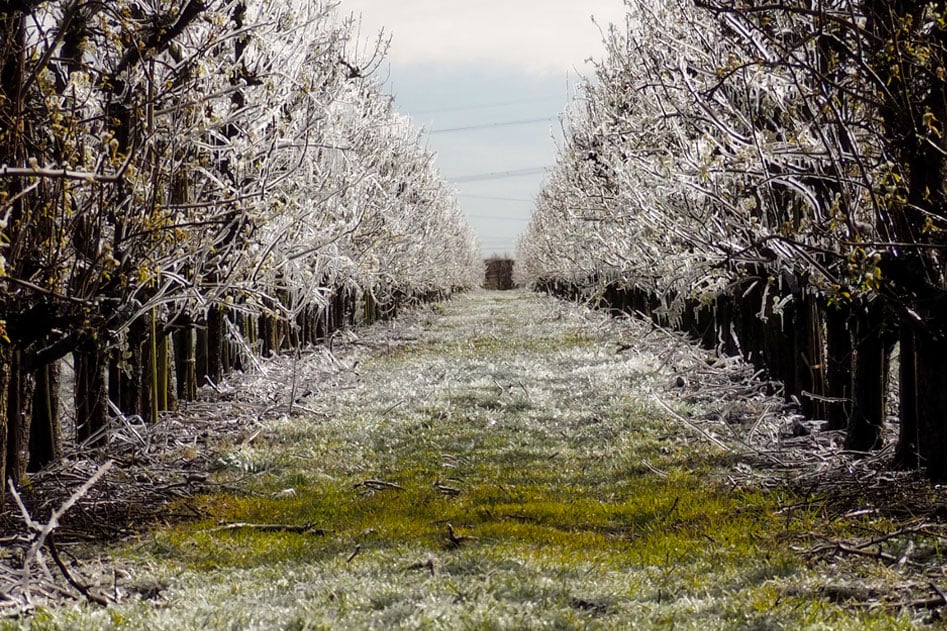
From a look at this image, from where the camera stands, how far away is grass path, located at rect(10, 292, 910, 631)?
21.7 ft

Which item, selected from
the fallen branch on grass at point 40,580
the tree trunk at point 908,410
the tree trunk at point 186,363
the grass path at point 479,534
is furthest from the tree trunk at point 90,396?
the tree trunk at point 908,410

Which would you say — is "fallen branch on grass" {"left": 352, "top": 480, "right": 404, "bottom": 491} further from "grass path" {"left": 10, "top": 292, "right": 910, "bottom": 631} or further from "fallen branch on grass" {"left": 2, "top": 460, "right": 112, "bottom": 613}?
"fallen branch on grass" {"left": 2, "top": 460, "right": 112, "bottom": 613}

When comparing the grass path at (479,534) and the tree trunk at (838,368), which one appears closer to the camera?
the grass path at (479,534)

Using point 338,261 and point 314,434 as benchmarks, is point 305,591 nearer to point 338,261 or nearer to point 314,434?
point 314,434

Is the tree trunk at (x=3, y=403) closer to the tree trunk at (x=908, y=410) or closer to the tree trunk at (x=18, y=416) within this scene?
the tree trunk at (x=18, y=416)

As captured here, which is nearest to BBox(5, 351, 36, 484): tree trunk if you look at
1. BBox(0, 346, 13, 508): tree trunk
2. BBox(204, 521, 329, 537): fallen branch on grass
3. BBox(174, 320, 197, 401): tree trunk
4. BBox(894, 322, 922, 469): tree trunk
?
BBox(0, 346, 13, 508): tree trunk

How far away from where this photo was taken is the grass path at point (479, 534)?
662 cm

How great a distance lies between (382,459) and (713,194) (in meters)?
5.75

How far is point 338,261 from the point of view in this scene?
22453 mm

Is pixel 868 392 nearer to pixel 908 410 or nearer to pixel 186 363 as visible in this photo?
pixel 908 410

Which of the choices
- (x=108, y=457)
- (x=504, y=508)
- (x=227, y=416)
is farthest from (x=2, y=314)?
(x=227, y=416)

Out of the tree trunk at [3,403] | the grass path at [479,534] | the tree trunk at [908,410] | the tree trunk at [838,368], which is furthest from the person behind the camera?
the tree trunk at [838,368]

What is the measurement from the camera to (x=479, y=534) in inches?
356

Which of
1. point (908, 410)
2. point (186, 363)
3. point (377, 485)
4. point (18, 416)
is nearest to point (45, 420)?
point (18, 416)
